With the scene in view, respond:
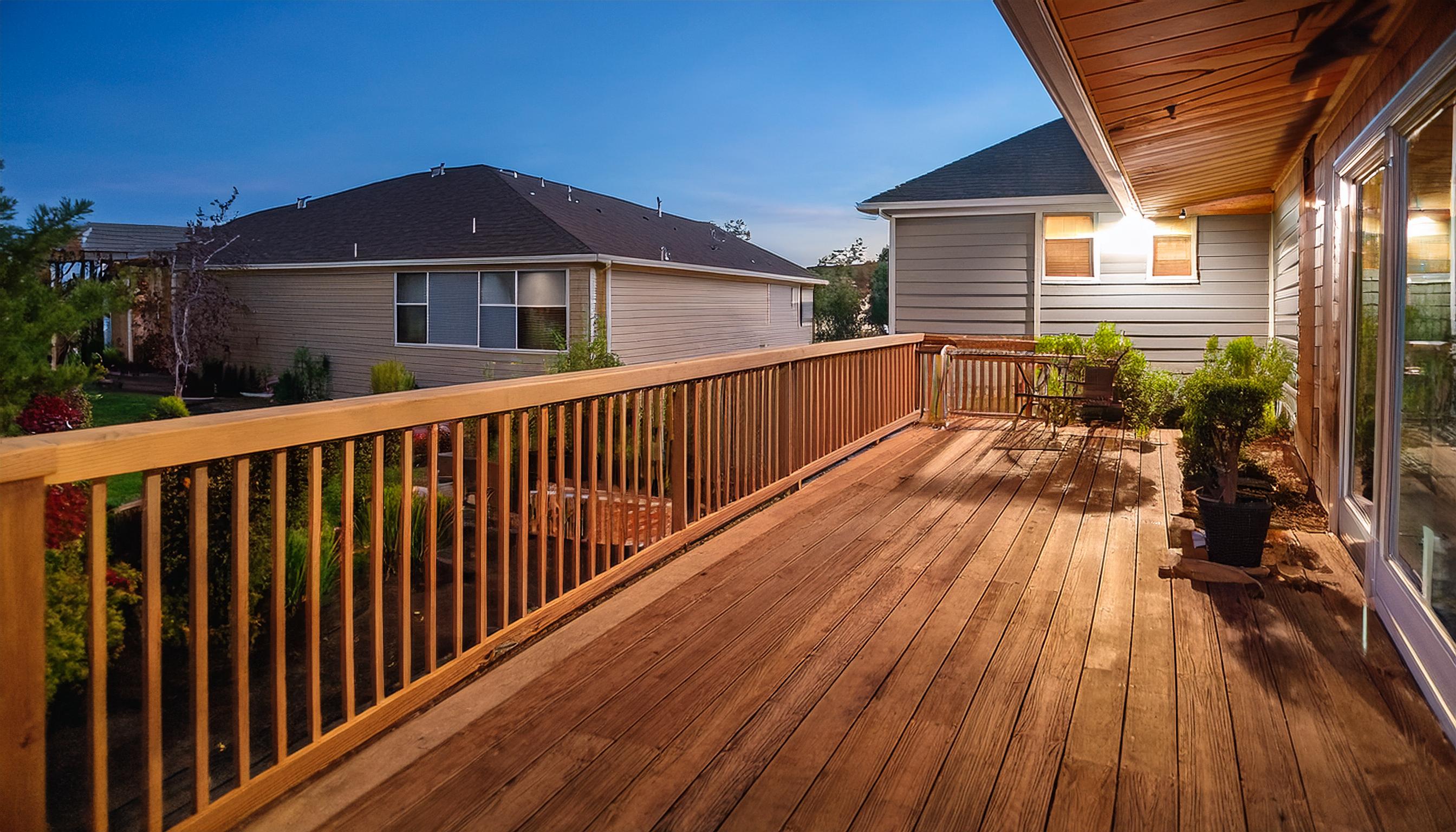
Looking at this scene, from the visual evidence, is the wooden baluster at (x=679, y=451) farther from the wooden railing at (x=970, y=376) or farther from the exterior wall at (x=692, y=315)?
the exterior wall at (x=692, y=315)

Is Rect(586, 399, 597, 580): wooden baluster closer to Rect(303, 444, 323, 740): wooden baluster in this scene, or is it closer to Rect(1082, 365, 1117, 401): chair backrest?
Rect(303, 444, 323, 740): wooden baluster

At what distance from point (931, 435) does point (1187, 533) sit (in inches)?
133

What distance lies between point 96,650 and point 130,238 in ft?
90.6

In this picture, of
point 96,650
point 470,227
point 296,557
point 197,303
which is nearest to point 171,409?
point 470,227

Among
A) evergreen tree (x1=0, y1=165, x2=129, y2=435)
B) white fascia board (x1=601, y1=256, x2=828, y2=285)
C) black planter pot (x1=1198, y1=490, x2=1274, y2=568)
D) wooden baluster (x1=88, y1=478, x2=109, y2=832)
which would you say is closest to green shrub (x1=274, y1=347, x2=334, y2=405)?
white fascia board (x1=601, y1=256, x2=828, y2=285)

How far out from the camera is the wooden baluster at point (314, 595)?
1.93m

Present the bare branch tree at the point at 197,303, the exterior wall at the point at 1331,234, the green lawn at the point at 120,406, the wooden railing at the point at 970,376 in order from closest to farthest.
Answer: the exterior wall at the point at 1331,234 < the wooden railing at the point at 970,376 < the green lawn at the point at 120,406 < the bare branch tree at the point at 197,303

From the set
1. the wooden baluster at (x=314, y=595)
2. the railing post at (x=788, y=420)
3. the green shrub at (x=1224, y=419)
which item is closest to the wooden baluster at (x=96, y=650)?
the wooden baluster at (x=314, y=595)

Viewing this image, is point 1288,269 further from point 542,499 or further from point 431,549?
point 431,549

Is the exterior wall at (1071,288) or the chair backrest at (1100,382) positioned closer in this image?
the chair backrest at (1100,382)

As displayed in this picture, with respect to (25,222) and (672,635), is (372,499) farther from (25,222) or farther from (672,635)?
(25,222)

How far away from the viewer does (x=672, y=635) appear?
9.57 ft

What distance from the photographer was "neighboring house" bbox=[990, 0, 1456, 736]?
254 cm

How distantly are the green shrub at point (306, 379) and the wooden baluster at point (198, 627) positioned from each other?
14.7 metres
